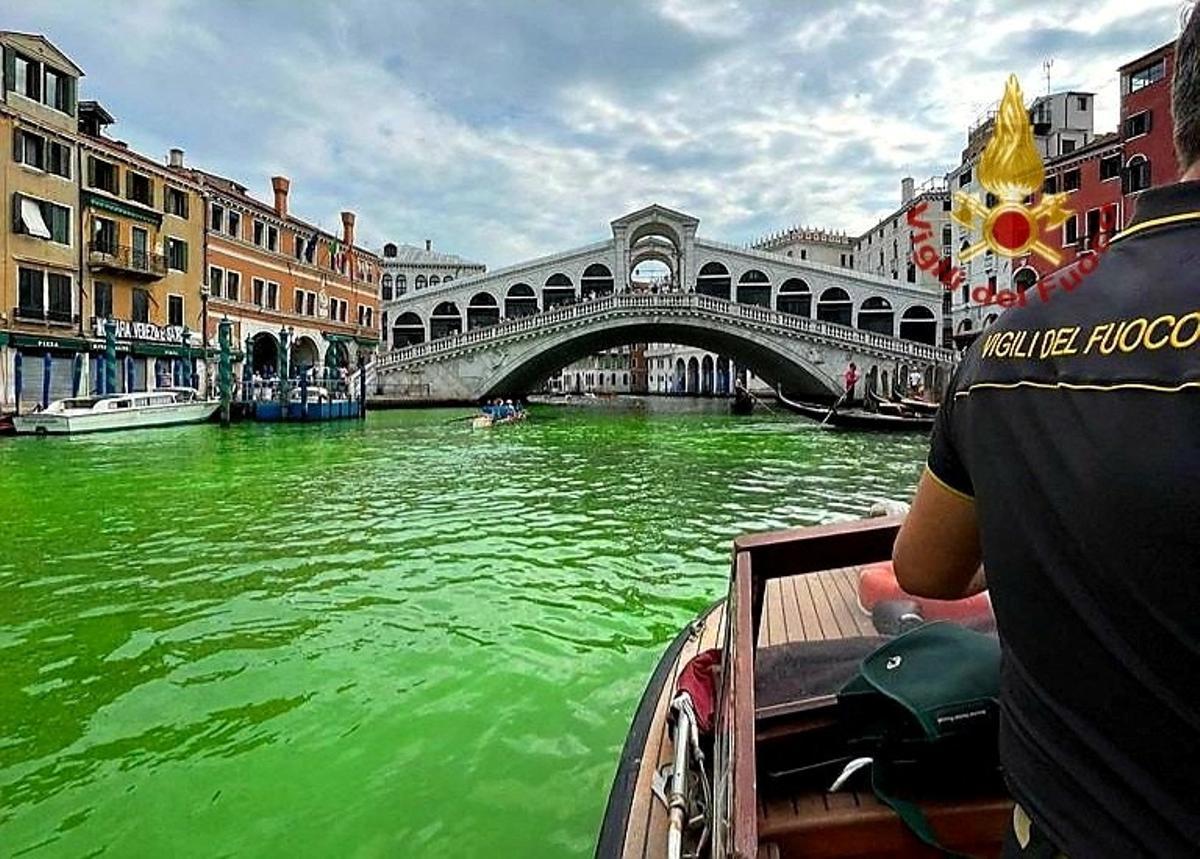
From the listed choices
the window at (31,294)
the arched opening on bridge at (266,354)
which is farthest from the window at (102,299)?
the arched opening on bridge at (266,354)

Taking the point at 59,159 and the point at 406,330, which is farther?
the point at 406,330

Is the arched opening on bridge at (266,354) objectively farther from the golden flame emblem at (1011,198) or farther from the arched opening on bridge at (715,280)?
the golden flame emblem at (1011,198)

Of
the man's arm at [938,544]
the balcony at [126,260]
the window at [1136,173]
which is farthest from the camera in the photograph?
the window at [1136,173]

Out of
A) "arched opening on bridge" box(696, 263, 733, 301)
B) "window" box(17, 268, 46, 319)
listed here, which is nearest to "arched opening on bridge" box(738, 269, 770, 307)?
"arched opening on bridge" box(696, 263, 733, 301)

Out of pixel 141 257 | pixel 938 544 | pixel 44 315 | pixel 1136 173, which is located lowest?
pixel 938 544

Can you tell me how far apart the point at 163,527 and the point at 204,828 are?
4.73 meters

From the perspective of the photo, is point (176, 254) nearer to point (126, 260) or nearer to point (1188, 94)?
point (126, 260)

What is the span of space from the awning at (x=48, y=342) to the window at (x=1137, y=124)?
2489 centimetres

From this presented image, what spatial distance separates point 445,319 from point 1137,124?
25.2 meters

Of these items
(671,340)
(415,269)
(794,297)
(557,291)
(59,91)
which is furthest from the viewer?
(415,269)

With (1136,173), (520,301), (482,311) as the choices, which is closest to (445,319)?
(482,311)

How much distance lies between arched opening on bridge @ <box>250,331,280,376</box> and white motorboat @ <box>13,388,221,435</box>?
20.9ft

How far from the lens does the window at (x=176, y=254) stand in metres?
21.0

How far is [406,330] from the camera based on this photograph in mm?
36625
